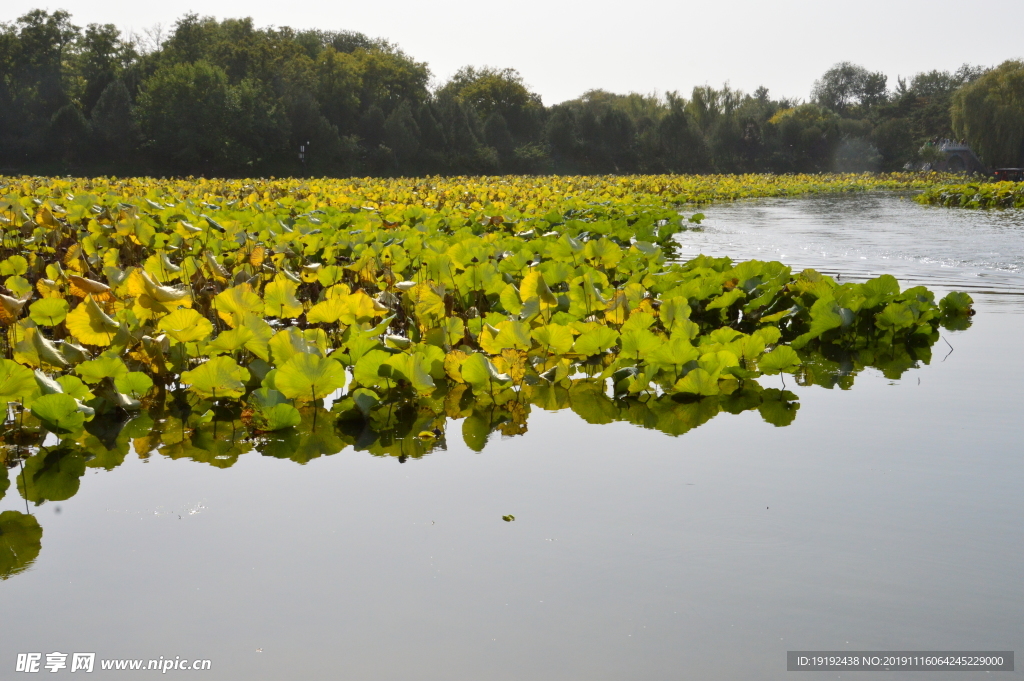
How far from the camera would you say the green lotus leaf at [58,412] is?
2.36 metres

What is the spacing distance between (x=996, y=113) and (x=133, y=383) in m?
34.7

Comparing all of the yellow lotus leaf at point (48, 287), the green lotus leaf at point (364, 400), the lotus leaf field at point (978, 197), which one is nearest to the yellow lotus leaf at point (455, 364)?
the green lotus leaf at point (364, 400)

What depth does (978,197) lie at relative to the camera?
18016 millimetres

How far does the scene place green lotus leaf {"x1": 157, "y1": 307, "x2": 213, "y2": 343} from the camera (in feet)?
9.54

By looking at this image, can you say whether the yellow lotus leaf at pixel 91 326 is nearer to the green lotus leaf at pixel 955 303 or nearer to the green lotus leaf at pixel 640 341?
the green lotus leaf at pixel 640 341

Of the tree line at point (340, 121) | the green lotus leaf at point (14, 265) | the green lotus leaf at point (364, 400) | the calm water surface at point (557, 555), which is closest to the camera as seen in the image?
the calm water surface at point (557, 555)

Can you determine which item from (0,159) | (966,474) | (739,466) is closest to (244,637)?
(739,466)

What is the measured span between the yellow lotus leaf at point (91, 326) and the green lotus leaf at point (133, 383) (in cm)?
23

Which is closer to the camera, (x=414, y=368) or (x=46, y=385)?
(x=46, y=385)

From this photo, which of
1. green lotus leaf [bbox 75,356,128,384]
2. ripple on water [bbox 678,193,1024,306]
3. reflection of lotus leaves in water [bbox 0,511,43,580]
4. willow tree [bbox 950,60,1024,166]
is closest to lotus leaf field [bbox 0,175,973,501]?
green lotus leaf [bbox 75,356,128,384]

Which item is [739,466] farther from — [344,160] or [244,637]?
[344,160]

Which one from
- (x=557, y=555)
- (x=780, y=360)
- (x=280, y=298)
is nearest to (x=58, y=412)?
(x=280, y=298)

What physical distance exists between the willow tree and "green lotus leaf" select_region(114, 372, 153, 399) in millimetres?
34539

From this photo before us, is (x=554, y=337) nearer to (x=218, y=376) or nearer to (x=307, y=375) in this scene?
(x=307, y=375)
